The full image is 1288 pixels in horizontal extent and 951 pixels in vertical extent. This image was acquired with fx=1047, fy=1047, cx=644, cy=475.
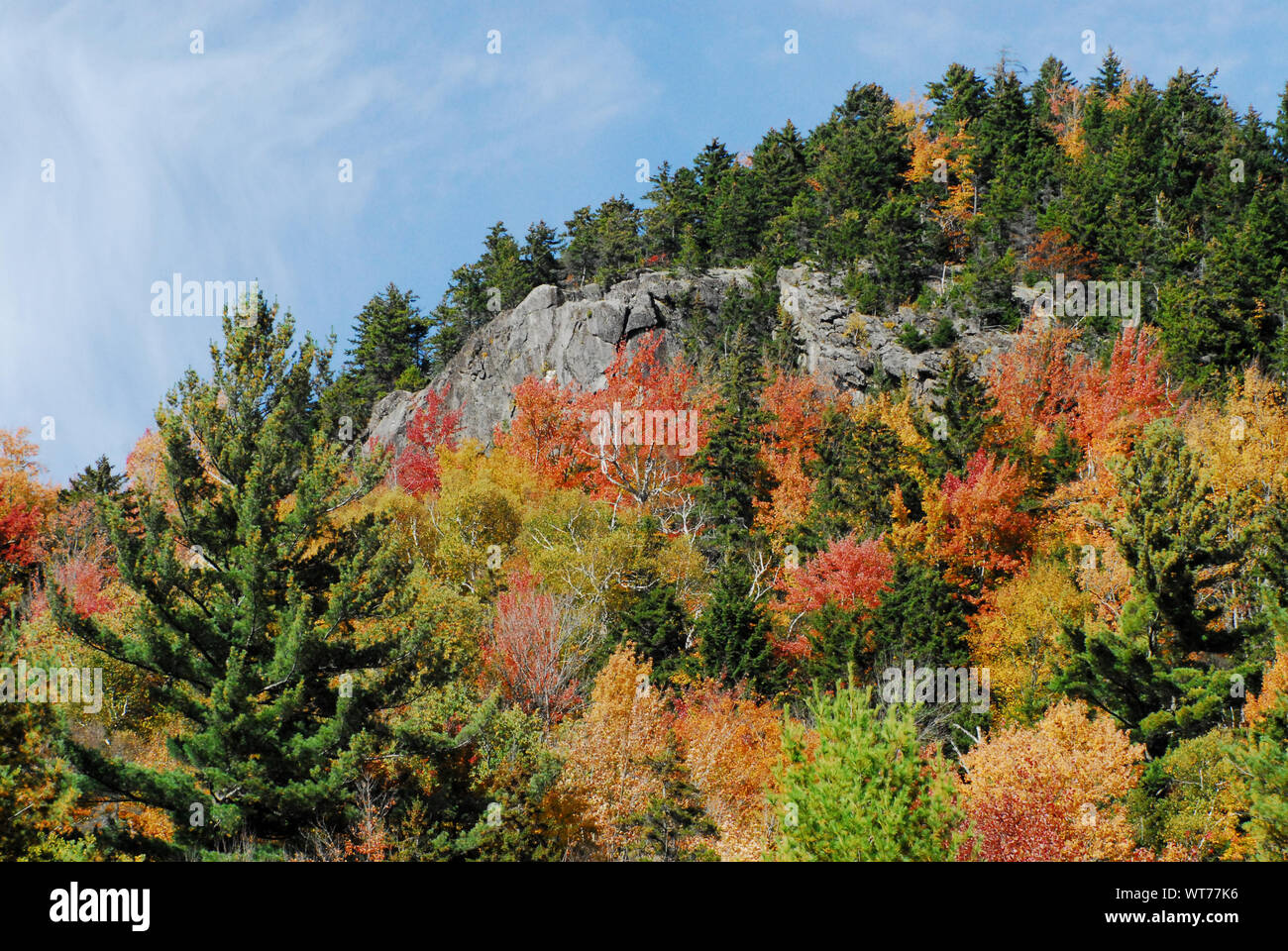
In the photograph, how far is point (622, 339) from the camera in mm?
75875

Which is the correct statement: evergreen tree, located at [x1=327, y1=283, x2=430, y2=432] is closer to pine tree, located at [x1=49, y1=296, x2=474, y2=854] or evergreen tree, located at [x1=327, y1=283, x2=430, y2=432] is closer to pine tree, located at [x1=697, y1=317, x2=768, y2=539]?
pine tree, located at [x1=697, y1=317, x2=768, y2=539]

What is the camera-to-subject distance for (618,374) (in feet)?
243

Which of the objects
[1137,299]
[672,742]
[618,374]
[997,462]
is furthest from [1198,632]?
[618,374]

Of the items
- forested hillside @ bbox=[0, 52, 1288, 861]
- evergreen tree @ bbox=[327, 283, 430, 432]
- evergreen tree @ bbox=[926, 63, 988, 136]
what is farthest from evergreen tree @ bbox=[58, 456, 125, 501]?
evergreen tree @ bbox=[926, 63, 988, 136]

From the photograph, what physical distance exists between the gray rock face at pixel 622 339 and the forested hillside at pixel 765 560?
671mm

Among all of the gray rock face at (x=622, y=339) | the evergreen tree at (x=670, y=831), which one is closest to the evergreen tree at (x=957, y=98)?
the gray rock face at (x=622, y=339)

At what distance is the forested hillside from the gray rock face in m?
0.67

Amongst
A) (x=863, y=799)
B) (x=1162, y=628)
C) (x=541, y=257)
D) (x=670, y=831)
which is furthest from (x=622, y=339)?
(x=863, y=799)

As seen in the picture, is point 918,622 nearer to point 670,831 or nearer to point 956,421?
point 670,831

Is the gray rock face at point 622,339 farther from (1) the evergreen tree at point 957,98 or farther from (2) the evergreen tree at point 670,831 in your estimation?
(2) the evergreen tree at point 670,831

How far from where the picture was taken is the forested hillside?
24219mm

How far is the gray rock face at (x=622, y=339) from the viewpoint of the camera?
233ft
